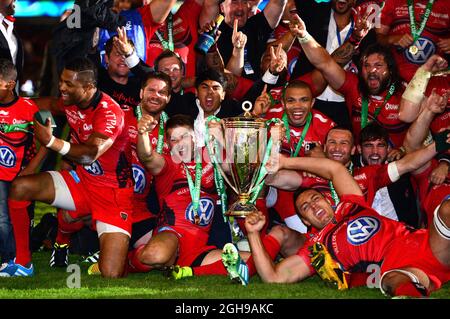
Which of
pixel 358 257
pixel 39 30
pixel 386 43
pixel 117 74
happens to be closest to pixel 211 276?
pixel 358 257

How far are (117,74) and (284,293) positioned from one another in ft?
8.54

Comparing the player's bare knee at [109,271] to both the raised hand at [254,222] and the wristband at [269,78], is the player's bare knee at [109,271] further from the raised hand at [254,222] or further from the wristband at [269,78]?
the wristband at [269,78]

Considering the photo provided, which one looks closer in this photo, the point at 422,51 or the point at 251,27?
the point at 422,51

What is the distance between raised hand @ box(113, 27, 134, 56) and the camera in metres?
7.44

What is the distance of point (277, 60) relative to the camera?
757cm

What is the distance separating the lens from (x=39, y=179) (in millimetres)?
7000

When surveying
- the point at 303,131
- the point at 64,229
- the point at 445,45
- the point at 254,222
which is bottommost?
the point at 64,229

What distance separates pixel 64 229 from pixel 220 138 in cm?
165

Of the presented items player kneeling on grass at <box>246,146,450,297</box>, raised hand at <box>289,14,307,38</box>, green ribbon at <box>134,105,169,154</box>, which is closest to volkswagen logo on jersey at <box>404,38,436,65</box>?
raised hand at <box>289,14,307,38</box>

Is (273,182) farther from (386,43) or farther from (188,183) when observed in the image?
(386,43)

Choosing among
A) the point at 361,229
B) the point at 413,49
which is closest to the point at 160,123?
the point at 361,229

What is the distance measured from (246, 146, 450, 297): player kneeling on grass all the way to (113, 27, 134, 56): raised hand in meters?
1.69

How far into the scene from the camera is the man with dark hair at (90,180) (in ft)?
22.4

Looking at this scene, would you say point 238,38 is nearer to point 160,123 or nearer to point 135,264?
point 160,123
